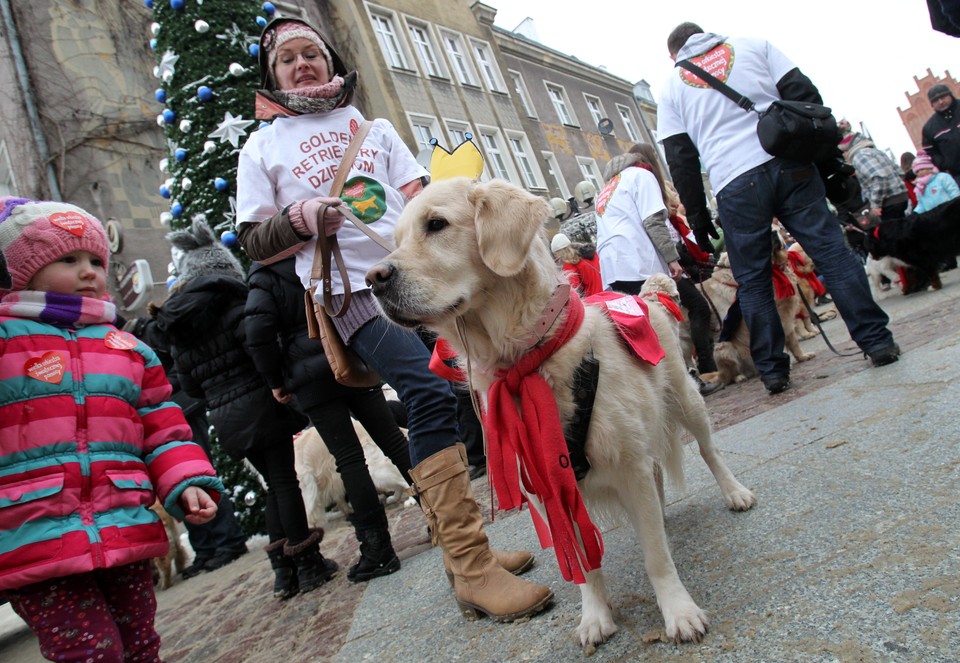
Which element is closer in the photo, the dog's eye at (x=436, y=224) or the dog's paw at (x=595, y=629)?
the dog's paw at (x=595, y=629)

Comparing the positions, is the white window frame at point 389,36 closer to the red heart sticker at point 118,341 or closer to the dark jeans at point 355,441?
the dark jeans at point 355,441

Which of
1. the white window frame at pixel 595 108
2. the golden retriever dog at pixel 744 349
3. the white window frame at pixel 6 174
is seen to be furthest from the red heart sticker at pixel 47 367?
the white window frame at pixel 595 108

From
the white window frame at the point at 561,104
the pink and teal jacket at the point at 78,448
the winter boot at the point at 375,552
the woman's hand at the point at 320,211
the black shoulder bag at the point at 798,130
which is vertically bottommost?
the winter boot at the point at 375,552

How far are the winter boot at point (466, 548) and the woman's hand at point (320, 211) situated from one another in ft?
3.39

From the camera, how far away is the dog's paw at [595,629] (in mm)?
1710

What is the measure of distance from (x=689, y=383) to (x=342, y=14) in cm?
1709

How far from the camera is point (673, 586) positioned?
169cm

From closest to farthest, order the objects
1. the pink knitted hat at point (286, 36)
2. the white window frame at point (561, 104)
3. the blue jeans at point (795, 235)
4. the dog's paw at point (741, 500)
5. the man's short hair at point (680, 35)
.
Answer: the dog's paw at point (741, 500) → the pink knitted hat at point (286, 36) → the blue jeans at point (795, 235) → the man's short hair at point (680, 35) → the white window frame at point (561, 104)

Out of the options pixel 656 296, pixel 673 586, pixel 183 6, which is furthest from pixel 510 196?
pixel 183 6

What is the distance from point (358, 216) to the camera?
2.66 metres

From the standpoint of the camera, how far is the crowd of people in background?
1.83 metres

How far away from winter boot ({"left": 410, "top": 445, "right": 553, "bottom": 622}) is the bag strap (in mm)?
3001

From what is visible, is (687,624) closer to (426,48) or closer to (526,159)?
(426,48)

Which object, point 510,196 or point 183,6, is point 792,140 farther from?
point 183,6
